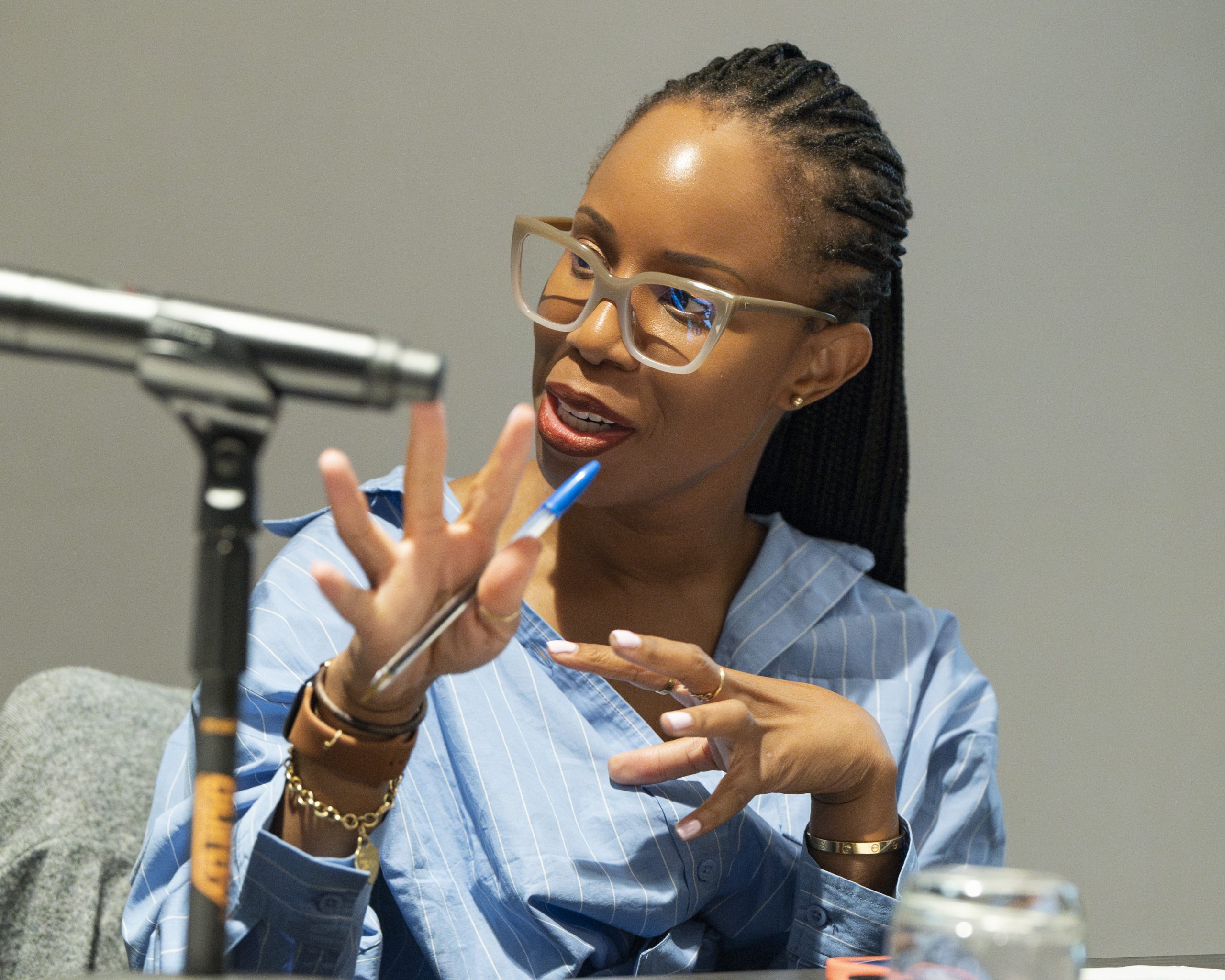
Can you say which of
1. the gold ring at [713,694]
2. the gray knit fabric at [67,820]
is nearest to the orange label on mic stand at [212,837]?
the gold ring at [713,694]

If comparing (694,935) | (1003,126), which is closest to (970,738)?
(694,935)

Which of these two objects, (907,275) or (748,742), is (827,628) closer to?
(748,742)

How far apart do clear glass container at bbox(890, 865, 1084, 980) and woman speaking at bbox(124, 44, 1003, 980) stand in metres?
0.27

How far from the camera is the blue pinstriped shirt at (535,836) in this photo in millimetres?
934

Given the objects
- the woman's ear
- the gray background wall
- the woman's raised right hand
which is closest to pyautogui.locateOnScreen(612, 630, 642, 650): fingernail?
the woman's raised right hand

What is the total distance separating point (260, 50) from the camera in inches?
65.2

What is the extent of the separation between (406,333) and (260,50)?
0.42 meters

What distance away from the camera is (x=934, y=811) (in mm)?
1154

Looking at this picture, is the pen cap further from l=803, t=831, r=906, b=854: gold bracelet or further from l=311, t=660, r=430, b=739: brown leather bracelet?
l=803, t=831, r=906, b=854: gold bracelet

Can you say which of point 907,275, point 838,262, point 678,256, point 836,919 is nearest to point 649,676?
point 836,919

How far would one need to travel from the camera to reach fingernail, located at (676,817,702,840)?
87cm

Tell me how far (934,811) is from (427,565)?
68 cm

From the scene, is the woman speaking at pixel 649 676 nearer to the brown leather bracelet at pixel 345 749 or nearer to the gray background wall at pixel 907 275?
the brown leather bracelet at pixel 345 749

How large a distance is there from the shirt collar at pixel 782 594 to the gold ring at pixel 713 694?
0.94 ft
